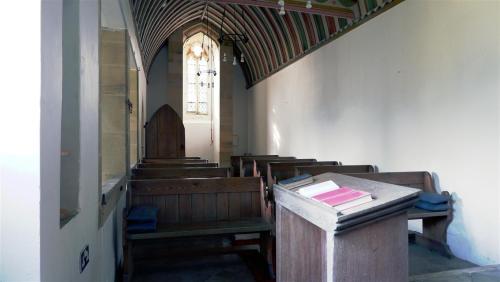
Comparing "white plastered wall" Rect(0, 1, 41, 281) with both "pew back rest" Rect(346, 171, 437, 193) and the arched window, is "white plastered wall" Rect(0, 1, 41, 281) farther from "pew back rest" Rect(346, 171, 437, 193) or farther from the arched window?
the arched window

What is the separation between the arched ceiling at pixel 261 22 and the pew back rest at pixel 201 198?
2725mm

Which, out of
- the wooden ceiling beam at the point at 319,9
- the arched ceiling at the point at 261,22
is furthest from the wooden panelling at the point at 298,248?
the wooden ceiling beam at the point at 319,9

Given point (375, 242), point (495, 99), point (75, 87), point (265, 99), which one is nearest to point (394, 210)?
point (375, 242)

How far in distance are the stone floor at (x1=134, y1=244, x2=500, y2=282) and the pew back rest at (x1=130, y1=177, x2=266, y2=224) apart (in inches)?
17.1

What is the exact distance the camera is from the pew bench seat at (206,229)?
2.63 metres

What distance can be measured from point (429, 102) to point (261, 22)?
18.1ft

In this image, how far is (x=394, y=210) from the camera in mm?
1093

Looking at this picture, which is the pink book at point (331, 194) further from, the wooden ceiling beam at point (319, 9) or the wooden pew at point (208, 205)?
the wooden ceiling beam at point (319, 9)

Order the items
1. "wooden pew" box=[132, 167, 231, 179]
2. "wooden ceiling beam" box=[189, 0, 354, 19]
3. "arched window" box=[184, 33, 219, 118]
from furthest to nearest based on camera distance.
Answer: "arched window" box=[184, 33, 219, 118]
"wooden ceiling beam" box=[189, 0, 354, 19]
"wooden pew" box=[132, 167, 231, 179]

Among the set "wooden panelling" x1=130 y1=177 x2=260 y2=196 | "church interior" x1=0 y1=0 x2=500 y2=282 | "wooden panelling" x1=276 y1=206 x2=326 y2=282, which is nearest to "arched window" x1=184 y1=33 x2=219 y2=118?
"church interior" x1=0 y1=0 x2=500 y2=282

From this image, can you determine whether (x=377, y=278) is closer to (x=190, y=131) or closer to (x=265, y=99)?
(x=265, y=99)

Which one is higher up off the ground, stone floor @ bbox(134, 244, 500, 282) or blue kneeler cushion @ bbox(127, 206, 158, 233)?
blue kneeler cushion @ bbox(127, 206, 158, 233)

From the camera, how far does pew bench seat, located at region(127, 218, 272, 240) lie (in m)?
2.63

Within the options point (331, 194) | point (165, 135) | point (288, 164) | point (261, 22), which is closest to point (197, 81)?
point (261, 22)
